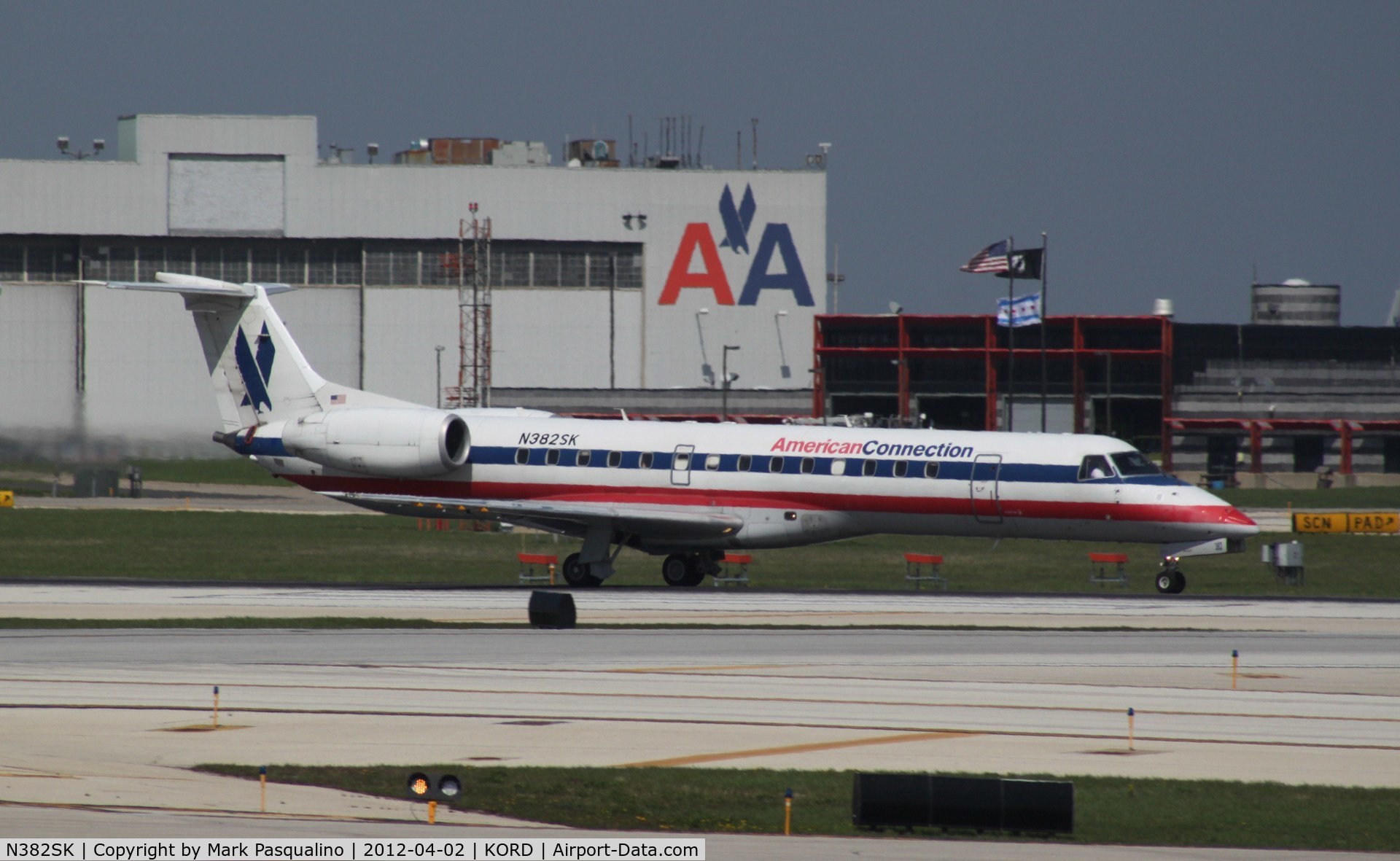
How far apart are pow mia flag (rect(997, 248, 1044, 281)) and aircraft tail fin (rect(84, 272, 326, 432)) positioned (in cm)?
4045

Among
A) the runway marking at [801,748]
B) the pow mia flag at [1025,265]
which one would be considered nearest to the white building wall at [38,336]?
the pow mia flag at [1025,265]

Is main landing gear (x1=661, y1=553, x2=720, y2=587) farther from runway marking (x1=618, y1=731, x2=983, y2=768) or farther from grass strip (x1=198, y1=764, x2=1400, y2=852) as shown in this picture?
grass strip (x1=198, y1=764, x2=1400, y2=852)

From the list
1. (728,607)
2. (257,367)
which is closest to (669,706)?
(728,607)

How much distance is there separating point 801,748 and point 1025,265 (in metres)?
59.4

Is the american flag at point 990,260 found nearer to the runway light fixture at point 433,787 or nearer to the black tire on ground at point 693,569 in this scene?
the black tire on ground at point 693,569

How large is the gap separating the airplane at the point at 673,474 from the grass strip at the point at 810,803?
1960cm

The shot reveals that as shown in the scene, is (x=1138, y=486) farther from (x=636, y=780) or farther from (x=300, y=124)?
(x=300, y=124)

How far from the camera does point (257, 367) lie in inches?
1693

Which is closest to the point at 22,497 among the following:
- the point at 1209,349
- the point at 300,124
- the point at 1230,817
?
the point at 300,124

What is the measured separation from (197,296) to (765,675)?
77.1ft

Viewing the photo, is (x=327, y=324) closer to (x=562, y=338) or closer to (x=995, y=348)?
(x=562, y=338)

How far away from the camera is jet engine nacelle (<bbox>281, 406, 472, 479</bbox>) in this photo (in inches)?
1615

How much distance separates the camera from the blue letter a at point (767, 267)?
373 ft
